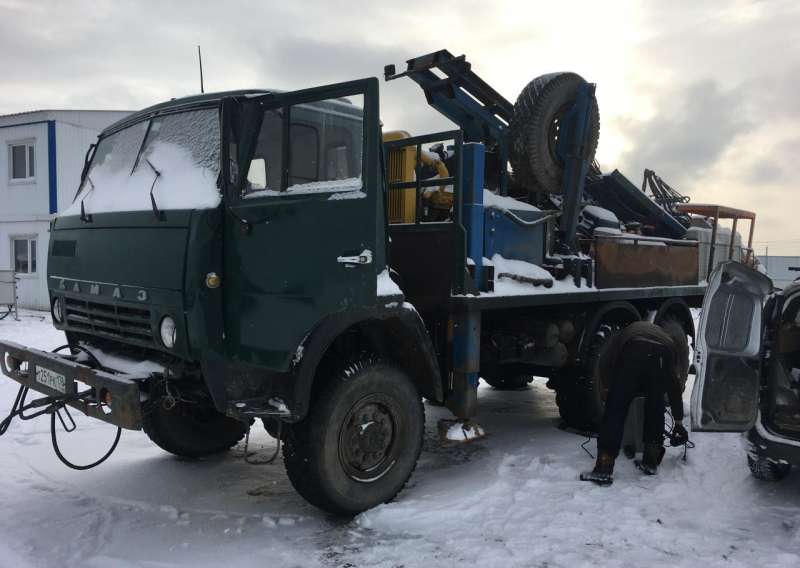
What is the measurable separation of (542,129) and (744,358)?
93.8 inches

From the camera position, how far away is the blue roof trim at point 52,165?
53.2ft

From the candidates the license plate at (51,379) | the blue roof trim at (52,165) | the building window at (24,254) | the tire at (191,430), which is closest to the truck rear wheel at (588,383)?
the tire at (191,430)

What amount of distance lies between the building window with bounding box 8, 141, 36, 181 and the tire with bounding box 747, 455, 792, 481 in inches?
690

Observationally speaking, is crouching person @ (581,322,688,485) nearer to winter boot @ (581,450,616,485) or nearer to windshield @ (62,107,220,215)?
winter boot @ (581,450,616,485)

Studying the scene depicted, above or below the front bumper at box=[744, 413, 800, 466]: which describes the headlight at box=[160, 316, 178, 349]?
above

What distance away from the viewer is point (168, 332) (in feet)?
12.0

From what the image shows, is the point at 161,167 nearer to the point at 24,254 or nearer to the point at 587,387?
the point at 587,387

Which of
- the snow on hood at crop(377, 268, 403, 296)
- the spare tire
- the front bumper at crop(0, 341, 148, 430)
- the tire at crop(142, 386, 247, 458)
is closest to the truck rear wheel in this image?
the spare tire

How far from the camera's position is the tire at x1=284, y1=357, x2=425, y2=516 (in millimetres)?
3783

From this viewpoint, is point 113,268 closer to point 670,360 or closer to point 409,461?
point 409,461

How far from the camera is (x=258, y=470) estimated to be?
495cm

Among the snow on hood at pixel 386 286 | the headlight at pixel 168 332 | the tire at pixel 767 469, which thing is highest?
the snow on hood at pixel 386 286

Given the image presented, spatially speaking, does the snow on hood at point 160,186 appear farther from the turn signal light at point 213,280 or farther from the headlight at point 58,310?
the headlight at point 58,310

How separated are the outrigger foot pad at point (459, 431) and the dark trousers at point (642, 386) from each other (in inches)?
36.0
